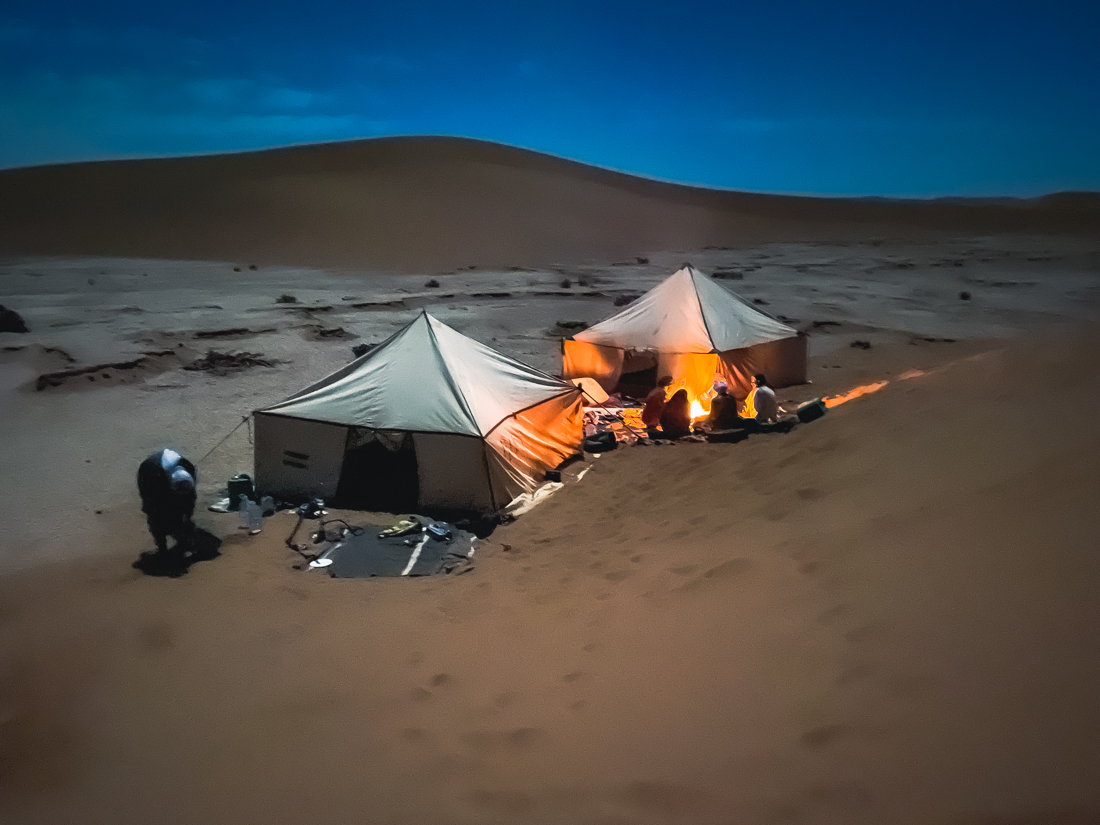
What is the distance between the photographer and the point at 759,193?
99.2 m

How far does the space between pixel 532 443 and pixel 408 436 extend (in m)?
1.86

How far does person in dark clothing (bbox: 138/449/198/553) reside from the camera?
8.19 metres

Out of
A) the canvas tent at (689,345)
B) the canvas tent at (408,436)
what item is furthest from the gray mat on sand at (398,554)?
the canvas tent at (689,345)

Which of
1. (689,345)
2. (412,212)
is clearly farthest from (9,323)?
(412,212)

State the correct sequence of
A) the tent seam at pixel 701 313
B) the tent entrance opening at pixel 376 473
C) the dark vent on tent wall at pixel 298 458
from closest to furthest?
the tent entrance opening at pixel 376 473 → the dark vent on tent wall at pixel 298 458 → the tent seam at pixel 701 313

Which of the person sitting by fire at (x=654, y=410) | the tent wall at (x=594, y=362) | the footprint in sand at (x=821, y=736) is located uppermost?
the tent wall at (x=594, y=362)

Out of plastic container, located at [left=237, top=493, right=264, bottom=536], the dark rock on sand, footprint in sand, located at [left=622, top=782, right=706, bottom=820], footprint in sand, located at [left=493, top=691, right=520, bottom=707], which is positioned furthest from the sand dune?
footprint in sand, located at [left=622, top=782, right=706, bottom=820]

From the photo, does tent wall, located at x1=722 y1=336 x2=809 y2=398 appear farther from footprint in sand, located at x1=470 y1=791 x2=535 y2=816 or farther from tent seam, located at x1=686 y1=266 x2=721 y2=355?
footprint in sand, located at x1=470 y1=791 x2=535 y2=816

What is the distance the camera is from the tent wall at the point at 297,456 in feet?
33.8

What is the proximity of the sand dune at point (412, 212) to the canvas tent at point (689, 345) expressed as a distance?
28.7m

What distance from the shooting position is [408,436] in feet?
33.1

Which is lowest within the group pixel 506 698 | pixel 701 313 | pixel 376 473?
pixel 506 698

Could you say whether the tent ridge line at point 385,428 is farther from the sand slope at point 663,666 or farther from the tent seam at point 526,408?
the sand slope at point 663,666

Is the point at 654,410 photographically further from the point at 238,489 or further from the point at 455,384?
the point at 238,489
